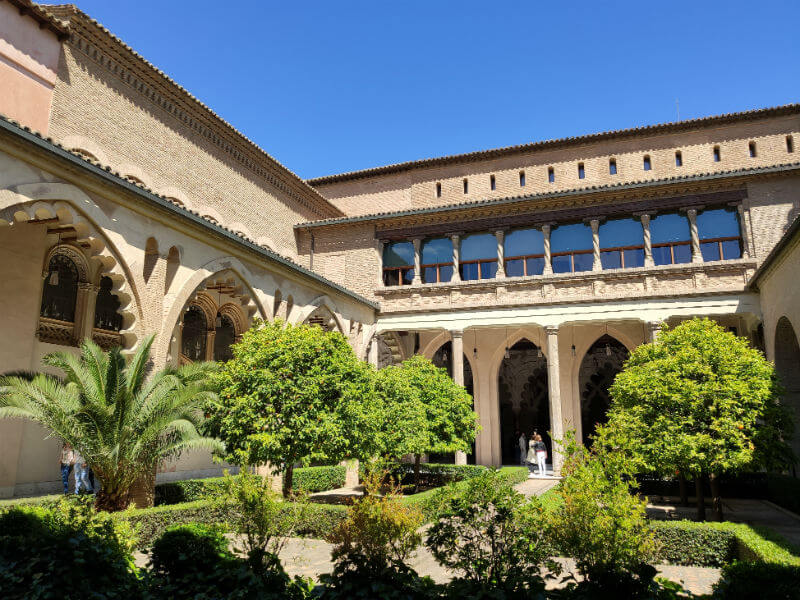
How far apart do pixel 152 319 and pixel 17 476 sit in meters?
5.67

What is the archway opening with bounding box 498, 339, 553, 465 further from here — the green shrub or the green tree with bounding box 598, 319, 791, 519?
the green shrub

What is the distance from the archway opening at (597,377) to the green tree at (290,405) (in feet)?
50.3

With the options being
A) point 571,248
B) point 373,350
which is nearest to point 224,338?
point 373,350

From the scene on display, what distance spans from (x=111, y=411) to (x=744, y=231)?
57.4 ft

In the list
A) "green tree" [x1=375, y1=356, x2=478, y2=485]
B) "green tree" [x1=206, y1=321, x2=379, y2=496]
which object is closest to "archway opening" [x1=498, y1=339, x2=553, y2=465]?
"green tree" [x1=375, y1=356, x2=478, y2=485]

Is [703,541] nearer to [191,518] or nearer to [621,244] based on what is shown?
[191,518]

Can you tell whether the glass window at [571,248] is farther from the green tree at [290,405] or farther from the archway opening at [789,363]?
the green tree at [290,405]

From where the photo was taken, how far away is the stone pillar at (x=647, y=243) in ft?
61.0

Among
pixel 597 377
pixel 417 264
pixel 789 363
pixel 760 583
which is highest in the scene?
pixel 417 264

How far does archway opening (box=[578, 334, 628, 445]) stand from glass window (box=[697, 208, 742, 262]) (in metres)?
6.36

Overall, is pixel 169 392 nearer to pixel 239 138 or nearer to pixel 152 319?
pixel 152 319

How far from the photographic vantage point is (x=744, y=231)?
18.0 metres

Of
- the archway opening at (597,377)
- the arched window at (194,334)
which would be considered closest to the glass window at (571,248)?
the archway opening at (597,377)

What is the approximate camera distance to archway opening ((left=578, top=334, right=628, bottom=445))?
78.8 ft
